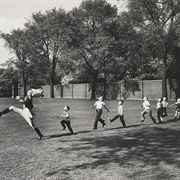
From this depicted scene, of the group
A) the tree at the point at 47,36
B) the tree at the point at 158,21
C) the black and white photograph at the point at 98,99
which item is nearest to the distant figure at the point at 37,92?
the black and white photograph at the point at 98,99

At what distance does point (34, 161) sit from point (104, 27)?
37.8 m

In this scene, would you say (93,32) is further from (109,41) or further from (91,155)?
(91,155)

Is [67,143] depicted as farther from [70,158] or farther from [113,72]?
[113,72]

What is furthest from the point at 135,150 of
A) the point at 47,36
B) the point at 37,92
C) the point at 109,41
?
the point at 47,36

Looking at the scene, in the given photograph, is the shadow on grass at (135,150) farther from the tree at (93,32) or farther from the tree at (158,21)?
the tree at (93,32)

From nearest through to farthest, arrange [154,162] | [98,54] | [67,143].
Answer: [154,162] → [67,143] → [98,54]

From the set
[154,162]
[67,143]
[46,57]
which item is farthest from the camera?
[46,57]

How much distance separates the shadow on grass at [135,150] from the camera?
7023mm

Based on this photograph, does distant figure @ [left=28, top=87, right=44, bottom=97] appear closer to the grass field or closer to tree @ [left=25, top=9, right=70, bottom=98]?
the grass field

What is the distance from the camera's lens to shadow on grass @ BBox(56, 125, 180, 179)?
23.0ft

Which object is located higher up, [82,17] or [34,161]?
[82,17]

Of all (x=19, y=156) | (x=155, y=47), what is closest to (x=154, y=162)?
(x=19, y=156)

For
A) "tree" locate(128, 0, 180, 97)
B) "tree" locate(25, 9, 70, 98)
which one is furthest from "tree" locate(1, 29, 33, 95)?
"tree" locate(128, 0, 180, 97)

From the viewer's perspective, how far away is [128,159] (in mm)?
7652
